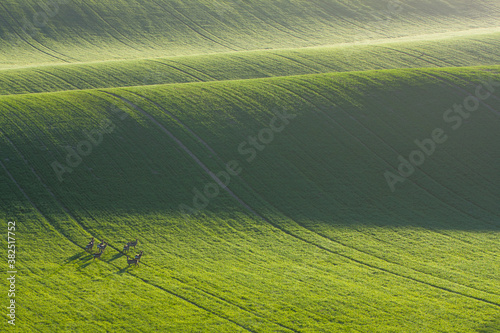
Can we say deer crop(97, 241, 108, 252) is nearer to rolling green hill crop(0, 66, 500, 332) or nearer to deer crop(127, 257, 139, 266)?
rolling green hill crop(0, 66, 500, 332)

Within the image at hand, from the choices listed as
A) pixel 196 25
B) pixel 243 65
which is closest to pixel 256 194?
pixel 243 65

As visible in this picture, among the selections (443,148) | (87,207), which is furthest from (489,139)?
(87,207)

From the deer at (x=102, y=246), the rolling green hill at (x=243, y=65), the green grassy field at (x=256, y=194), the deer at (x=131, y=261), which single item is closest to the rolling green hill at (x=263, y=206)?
the green grassy field at (x=256, y=194)

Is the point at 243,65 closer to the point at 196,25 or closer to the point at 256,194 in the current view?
the point at 196,25

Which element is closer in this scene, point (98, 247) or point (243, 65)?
point (98, 247)

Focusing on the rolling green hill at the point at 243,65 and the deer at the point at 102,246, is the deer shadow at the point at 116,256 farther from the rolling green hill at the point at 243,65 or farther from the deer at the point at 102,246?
the rolling green hill at the point at 243,65

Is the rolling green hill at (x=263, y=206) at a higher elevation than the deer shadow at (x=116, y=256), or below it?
higher

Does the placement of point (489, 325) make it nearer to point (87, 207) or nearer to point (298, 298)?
point (298, 298)
